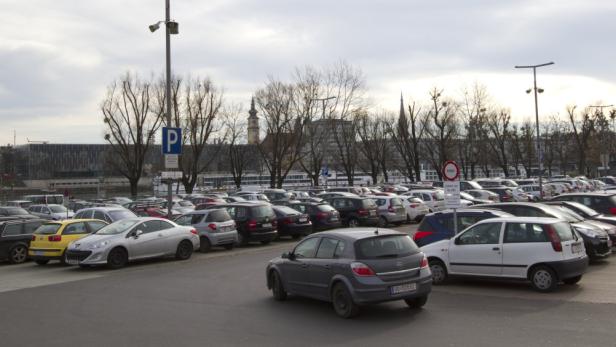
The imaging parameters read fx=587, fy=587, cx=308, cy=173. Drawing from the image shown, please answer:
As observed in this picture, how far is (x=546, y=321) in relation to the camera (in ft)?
28.9

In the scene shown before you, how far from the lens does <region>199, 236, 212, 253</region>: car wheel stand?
68.7 ft

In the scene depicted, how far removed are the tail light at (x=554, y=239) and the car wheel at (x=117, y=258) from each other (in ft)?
39.4

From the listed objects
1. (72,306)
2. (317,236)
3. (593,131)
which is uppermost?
(593,131)

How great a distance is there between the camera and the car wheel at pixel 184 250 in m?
18.9

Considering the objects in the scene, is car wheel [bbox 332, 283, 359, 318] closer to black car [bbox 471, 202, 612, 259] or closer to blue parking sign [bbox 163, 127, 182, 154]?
black car [bbox 471, 202, 612, 259]

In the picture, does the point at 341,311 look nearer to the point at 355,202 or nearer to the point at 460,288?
the point at 460,288

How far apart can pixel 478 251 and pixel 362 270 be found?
3.68 metres

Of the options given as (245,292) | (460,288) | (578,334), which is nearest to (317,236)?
(245,292)

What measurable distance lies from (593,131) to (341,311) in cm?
7355

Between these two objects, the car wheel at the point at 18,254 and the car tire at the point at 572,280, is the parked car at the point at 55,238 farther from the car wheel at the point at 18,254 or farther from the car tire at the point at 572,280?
the car tire at the point at 572,280

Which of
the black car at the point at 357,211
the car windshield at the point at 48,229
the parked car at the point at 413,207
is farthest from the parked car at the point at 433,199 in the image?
the car windshield at the point at 48,229

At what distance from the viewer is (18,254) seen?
65.4 ft

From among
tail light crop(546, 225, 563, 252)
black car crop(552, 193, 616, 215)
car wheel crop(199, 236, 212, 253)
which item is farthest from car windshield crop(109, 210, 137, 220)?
tail light crop(546, 225, 563, 252)

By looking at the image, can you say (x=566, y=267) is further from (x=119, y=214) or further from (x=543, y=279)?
(x=119, y=214)
